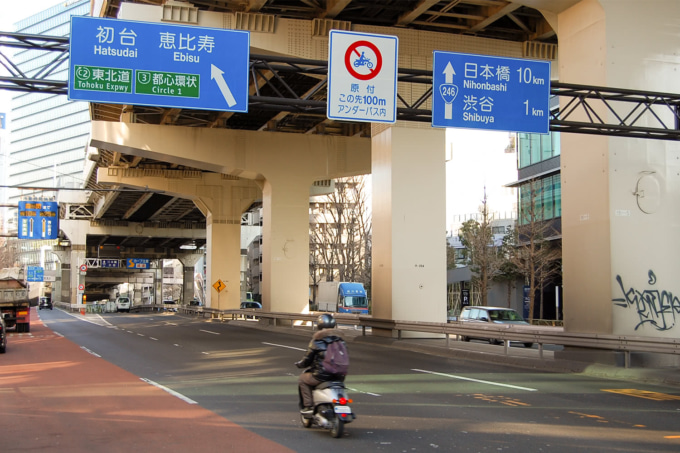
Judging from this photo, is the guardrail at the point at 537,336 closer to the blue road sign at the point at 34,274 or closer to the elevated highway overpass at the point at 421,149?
the elevated highway overpass at the point at 421,149

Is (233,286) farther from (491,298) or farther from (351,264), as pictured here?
(491,298)

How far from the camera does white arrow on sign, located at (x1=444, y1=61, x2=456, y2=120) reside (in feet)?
57.2

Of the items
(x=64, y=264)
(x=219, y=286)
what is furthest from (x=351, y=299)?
(x=64, y=264)

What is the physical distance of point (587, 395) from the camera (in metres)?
13.7

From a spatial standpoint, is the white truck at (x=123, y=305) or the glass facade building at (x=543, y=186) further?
the white truck at (x=123, y=305)

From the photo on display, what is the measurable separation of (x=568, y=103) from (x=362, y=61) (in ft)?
17.5

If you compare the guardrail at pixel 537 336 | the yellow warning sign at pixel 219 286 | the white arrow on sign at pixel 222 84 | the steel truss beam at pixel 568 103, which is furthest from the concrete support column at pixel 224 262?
the white arrow on sign at pixel 222 84

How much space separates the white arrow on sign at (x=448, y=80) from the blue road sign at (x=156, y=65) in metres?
4.75

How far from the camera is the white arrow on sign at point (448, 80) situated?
57.2 ft

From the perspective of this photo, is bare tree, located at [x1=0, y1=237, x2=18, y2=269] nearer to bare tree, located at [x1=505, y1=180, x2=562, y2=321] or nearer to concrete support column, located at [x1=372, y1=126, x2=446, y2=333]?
bare tree, located at [x1=505, y1=180, x2=562, y2=321]

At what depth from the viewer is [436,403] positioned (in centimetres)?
1245

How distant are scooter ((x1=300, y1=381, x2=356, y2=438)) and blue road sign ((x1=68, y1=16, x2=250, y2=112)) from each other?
8.67 m

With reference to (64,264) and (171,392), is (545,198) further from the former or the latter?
(64,264)

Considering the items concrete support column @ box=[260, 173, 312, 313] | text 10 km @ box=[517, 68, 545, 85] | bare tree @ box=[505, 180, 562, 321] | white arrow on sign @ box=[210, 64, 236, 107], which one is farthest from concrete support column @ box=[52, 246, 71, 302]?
text 10 km @ box=[517, 68, 545, 85]
